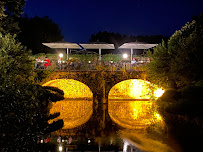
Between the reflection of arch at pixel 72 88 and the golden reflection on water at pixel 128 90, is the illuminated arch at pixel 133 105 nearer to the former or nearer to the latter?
the golden reflection on water at pixel 128 90

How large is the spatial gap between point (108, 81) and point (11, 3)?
11050 millimetres

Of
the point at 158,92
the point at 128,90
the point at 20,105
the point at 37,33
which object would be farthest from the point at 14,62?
the point at 37,33

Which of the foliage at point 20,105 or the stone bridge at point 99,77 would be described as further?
the stone bridge at point 99,77

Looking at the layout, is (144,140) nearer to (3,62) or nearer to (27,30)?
(3,62)

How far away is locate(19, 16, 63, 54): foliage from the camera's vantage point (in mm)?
34156

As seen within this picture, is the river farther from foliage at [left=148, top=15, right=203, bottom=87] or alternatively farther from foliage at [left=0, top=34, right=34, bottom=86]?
foliage at [left=0, top=34, right=34, bottom=86]

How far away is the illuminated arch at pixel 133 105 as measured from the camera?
12.8 m

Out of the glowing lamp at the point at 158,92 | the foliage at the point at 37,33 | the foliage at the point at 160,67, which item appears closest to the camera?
the foliage at the point at 160,67

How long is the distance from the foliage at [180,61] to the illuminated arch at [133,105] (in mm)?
2322

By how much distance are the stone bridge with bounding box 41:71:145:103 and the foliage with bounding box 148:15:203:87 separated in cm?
209

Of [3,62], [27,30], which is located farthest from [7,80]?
[27,30]

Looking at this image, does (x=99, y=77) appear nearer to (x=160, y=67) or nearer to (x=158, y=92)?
A: (x=160, y=67)

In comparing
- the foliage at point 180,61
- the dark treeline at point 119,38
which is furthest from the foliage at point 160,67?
the dark treeline at point 119,38

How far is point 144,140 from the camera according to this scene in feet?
29.4
